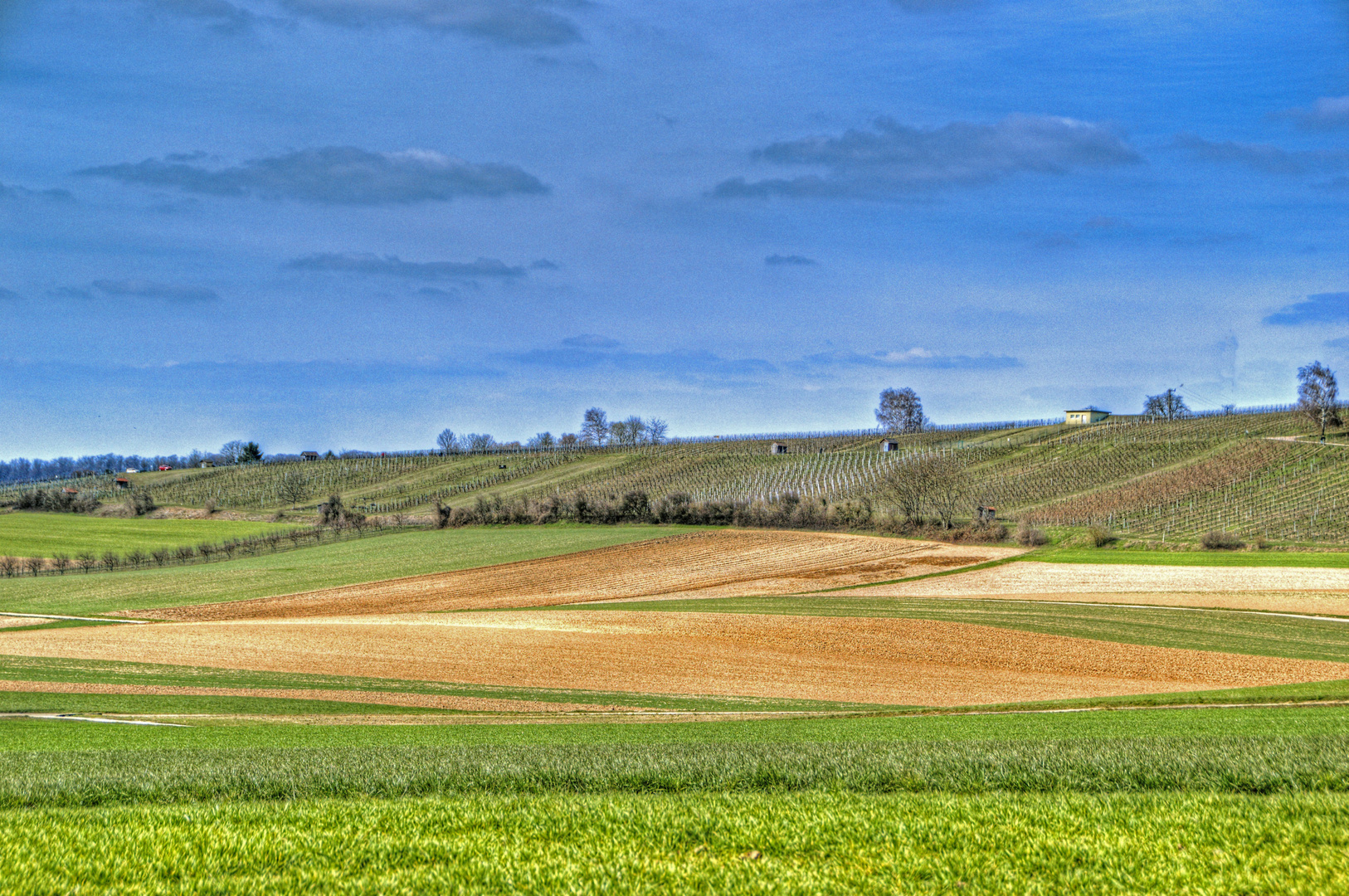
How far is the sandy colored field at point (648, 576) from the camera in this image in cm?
4819

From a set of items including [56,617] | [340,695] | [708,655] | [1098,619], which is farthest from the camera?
[56,617]

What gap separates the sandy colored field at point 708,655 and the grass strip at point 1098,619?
1499 mm

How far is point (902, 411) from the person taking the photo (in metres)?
160

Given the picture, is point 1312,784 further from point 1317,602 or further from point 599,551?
point 599,551

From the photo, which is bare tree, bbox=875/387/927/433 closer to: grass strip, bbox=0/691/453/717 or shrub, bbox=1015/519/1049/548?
shrub, bbox=1015/519/1049/548

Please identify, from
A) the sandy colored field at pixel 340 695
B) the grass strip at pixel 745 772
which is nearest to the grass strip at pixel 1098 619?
the sandy colored field at pixel 340 695

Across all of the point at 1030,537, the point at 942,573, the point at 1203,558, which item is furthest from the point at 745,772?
the point at 1030,537

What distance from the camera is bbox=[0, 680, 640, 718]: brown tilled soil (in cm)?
2408

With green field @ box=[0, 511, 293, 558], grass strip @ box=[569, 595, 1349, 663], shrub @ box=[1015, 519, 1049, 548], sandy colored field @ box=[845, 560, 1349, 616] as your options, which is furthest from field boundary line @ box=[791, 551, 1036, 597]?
green field @ box=[0, 511, 293, 558]

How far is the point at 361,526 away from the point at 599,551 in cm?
2913

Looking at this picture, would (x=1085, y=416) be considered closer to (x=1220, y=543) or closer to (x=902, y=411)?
(x=902, y=411)

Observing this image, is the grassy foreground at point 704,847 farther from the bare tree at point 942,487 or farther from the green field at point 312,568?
the bare tree at point 942,487

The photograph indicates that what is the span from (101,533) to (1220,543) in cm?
9373

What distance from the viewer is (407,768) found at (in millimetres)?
11109
